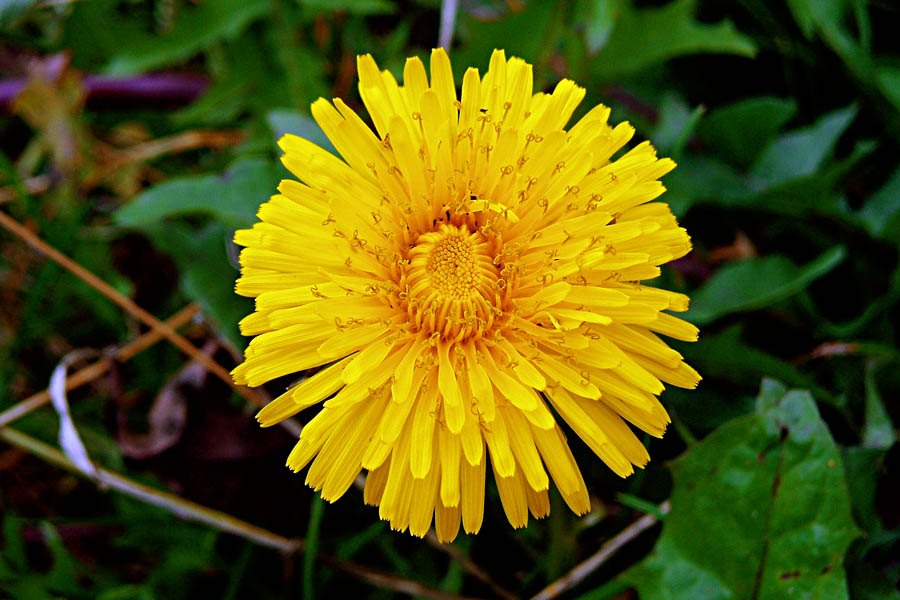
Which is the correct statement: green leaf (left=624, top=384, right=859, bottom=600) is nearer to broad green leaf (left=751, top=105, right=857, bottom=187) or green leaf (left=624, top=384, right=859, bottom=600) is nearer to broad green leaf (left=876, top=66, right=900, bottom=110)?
broad green leaf (left=751, top=105, right=857, bottom=187)

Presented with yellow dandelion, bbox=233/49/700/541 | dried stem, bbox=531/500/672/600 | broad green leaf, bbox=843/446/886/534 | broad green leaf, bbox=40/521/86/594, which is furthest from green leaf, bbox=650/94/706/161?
broad green leaf, bbox=40/521/86/594

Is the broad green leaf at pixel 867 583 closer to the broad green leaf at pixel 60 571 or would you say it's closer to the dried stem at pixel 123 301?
the dried stem at pixel 123 301

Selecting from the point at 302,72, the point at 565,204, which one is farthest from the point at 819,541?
the point at 302,72

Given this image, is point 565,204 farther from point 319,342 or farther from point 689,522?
point 689,522

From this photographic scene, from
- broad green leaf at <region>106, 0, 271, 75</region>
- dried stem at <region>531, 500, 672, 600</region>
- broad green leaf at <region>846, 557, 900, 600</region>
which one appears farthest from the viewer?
broad green leaf at <region>106, 0, 271, 75</region>

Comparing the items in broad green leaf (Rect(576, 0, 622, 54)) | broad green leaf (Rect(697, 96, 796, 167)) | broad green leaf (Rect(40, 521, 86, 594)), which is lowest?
broad green leaf (Rect(40, 521, 86, 594))

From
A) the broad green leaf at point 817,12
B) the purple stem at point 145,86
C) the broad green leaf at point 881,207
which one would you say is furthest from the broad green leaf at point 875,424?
the purple stem at point 145,86
